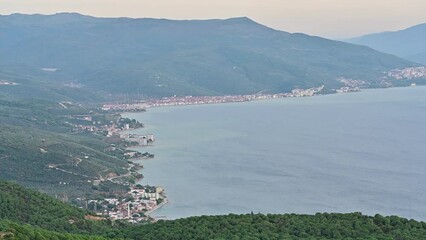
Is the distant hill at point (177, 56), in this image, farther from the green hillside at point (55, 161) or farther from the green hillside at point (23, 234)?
the green hillside at point (23, 234)

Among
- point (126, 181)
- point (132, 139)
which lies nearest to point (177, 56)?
A: point (132, 139)

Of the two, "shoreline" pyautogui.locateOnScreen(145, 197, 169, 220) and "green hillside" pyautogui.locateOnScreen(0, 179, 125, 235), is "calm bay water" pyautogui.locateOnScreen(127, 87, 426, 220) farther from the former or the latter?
"green hillside" pyautogui.locateOnScreen(0, 179, 125, 235)

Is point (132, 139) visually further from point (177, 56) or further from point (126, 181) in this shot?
point (177, 56)

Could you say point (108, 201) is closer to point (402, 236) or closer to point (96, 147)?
point (96, 147)

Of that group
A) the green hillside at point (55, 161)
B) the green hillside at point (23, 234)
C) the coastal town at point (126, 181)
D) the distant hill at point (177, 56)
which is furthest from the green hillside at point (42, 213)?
the distant hill at point (177, 56)

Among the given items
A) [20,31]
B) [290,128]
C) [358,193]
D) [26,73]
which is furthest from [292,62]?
[358,193]

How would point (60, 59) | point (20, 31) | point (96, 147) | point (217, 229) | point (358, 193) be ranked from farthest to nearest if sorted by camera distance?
point (20, 31), point (60, 59), point (96, 147), point (358, 193), point (217, 229)
